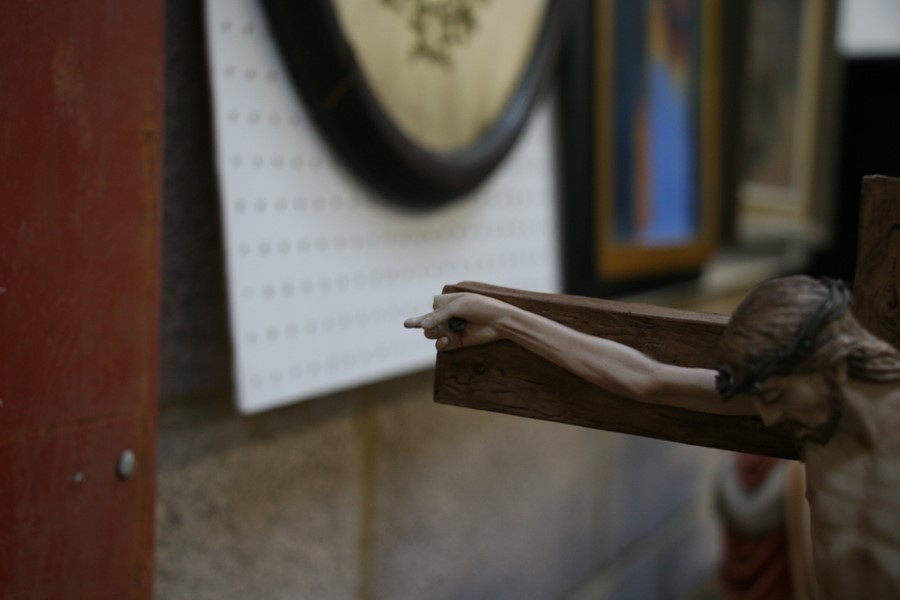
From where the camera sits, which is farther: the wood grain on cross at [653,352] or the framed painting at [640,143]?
the framed painting at [640,143]

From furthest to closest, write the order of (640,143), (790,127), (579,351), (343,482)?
(790,127) → (640,143) → (343,482) → (579,351)

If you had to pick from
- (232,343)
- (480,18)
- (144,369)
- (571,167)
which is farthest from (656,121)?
(144,369)

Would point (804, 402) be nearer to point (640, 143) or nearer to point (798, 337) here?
point (798, 337)

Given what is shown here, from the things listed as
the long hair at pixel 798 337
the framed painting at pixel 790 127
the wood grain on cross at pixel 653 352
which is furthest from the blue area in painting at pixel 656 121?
the long hair at pixel 798 337

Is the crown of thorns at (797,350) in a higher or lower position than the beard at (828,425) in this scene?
higher

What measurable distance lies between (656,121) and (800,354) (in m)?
1.64

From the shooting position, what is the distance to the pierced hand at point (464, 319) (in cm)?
71

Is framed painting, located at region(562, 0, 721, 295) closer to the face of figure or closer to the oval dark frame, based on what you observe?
the oval dark frame

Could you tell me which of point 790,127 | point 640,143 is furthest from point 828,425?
point 790,127

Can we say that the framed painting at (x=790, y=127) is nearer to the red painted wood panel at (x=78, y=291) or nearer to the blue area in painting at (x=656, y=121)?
the blue area in painting at (x=656, y=121)

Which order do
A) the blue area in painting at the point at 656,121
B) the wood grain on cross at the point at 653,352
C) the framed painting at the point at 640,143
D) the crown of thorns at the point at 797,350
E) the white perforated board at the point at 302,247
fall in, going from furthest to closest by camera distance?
the blue area in painting at the point at 656,121, the framed painting at the point at 640,143, the white perforated board at the point at 302,247, the wood grain on cross at the point at 653,352, the crown of thorns at the point at 797,350

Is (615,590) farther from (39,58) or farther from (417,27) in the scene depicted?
(39,58)

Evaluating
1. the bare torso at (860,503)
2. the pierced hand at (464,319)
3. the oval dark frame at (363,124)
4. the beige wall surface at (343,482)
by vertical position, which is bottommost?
the beige wall surface at (343,482)

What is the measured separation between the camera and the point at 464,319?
0.71 meters
